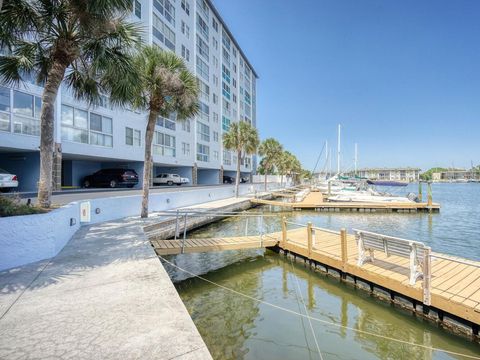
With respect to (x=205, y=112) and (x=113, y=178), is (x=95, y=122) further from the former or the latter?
(x=205, y=112)

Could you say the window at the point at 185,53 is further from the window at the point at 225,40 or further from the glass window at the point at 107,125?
the glass window at the point at 107,125

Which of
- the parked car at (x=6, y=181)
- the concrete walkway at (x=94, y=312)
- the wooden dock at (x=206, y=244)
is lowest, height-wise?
the wooden dock at (x=206, y=244)

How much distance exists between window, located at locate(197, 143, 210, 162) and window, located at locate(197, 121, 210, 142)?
120 cm

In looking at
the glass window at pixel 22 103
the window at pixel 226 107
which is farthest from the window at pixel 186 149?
the glass window at pixel 22 103

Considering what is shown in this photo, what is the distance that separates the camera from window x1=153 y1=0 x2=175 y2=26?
3008 centimetres

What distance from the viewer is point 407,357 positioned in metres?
4.95

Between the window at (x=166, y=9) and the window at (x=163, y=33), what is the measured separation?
1.08 m

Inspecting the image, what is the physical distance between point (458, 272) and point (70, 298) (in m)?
8.34

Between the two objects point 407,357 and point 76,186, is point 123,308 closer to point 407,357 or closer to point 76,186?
point 407,357

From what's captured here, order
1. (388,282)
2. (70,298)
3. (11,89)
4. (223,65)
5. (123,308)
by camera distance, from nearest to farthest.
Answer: (123,308), (70,298), (388,282), (11,89), (223,65)

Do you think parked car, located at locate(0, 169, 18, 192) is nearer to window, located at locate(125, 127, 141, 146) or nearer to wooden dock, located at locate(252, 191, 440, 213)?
window, located at locate(125, 127, 141, 146)

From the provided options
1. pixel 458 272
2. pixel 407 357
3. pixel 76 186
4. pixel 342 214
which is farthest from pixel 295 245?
pixel 76 186

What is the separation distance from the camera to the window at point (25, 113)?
16.3 metres

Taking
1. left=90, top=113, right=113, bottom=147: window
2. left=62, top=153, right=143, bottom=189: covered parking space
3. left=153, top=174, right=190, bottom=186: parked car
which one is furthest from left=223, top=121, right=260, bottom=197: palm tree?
left=90, top=113, right=113, bottom=147: window
